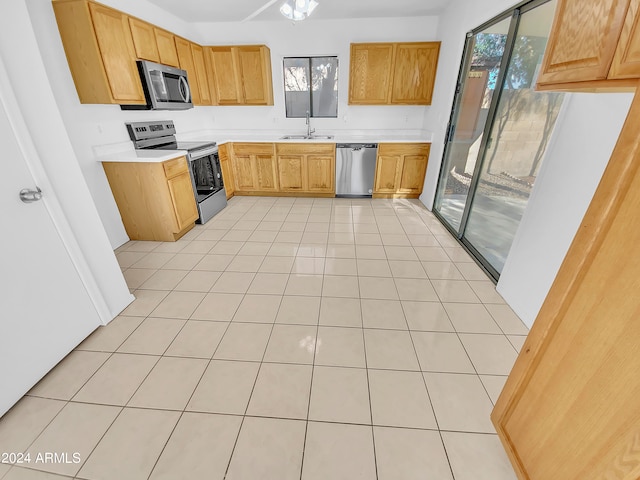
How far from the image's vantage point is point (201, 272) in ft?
8.21

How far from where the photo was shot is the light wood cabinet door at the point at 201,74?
3.81 m

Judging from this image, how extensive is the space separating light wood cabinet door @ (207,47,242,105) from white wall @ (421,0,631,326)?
3.34 m

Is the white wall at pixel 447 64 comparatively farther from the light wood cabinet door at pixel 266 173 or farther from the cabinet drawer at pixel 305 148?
the light wood cabinet door at pixel 266 173

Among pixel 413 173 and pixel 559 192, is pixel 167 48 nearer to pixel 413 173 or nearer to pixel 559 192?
pixel 413 173

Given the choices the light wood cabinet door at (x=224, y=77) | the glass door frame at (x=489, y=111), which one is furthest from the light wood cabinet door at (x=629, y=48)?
the light wood cabinet door at (x=224, y=77)

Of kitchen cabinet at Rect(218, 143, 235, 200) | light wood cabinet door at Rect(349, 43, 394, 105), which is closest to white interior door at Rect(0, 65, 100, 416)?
kitchen cabinet at Rect(218, 143, 235, 200)

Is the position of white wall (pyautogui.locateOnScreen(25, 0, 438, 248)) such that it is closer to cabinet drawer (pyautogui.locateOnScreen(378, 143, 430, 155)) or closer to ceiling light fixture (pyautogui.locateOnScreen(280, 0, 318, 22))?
cabinet drawer (pyautogui.locateOnScreen(378, 143, 430, 155))

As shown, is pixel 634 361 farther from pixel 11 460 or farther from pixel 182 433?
pixel 11 460

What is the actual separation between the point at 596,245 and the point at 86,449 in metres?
2.11

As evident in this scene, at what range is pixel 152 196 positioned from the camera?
2.86 metres

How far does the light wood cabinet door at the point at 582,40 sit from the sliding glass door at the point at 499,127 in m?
0.91

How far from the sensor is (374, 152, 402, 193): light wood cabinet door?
4129mm

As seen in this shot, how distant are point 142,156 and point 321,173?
2406 millimetres

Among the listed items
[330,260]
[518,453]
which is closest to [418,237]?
[330,260]
